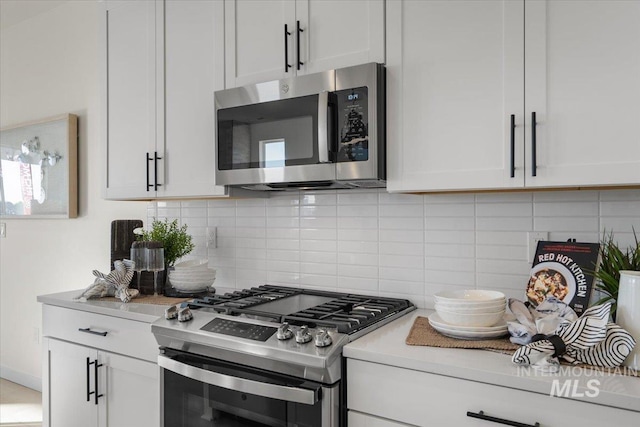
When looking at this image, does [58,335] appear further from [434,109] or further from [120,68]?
[434,109]

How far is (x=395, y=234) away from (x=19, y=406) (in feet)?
9.49

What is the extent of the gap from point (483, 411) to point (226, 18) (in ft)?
5.89

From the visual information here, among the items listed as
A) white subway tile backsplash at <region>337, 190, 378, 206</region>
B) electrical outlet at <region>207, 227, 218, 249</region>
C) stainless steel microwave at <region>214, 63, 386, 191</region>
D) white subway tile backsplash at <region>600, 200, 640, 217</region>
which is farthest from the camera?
electrical outlet at <region>207, 227, 218, 249</region>

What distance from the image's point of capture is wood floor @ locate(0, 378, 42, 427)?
288 cm

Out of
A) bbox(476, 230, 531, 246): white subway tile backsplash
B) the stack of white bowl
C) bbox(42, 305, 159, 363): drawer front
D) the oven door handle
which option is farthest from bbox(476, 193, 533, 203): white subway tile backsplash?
bbox(42, 305, 159, 363): drawer front

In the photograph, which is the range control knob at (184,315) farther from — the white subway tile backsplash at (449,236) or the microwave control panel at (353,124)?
the white subway tile backsplash at (449,236)

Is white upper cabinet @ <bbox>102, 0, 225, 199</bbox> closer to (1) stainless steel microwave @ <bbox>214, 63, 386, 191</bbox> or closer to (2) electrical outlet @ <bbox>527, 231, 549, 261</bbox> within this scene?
(1) stainless steel microwave @ <bbox>214, 63, 386, 191</bbox>

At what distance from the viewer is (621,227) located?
1.53 metres

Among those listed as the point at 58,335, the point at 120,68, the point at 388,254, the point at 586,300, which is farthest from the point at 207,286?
the point at 586,300

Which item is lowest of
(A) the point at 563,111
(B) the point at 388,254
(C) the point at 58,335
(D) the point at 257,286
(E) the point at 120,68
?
(C) the point at 58,335

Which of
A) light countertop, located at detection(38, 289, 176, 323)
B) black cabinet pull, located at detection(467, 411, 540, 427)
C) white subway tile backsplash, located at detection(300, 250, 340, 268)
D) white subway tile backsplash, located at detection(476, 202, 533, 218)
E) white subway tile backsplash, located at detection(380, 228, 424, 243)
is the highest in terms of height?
white subway tile backsplash, located at detection(476, 202, 533, 218)

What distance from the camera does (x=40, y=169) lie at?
328 cm
